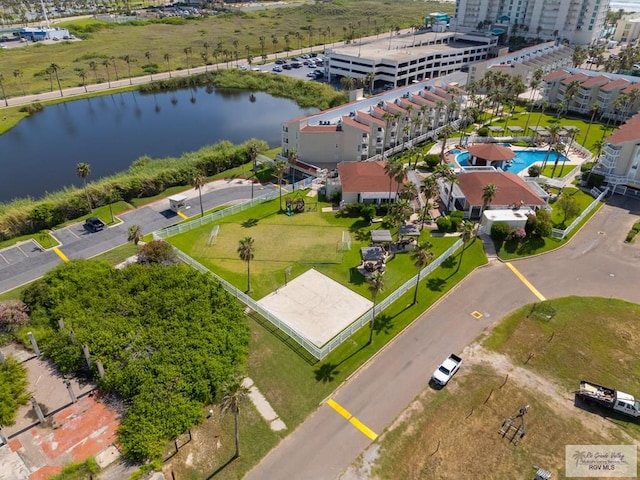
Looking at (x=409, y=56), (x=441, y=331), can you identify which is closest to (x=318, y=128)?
(x=441, y=331)

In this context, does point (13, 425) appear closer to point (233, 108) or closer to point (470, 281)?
point (470, 281)

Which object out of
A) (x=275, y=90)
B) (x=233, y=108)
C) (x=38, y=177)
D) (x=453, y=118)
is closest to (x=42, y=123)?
(x=38, y=177)

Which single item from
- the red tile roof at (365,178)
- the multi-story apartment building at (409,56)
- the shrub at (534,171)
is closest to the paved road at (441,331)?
the shrub at (534,171)

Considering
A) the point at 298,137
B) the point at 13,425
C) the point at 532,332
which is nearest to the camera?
the point at 13,425

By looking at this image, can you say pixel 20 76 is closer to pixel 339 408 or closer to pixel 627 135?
pixel 339 408

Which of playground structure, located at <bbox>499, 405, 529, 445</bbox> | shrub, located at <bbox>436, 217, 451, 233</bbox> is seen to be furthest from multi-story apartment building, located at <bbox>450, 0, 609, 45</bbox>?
playground structure, located at <bbox>499, 405, 529, 445</bbox>

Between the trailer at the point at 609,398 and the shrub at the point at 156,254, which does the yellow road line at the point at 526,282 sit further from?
the shrub at the point at 156,254
